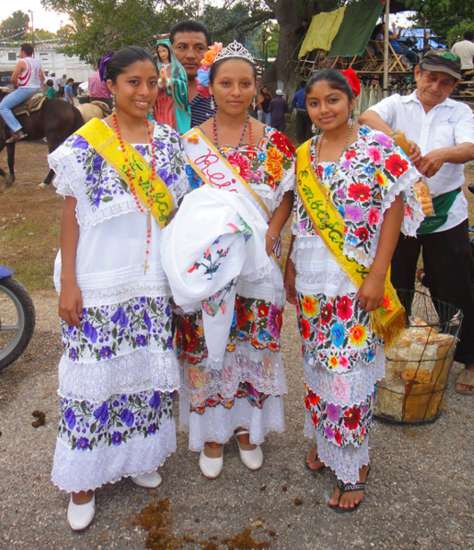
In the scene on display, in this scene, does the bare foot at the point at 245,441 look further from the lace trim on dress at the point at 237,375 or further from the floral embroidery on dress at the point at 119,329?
the floral embroidery on dress at the point at 119,329

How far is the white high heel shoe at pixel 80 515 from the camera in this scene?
230 centimetres

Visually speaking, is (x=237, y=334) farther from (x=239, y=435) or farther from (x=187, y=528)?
(x=187, y=528)

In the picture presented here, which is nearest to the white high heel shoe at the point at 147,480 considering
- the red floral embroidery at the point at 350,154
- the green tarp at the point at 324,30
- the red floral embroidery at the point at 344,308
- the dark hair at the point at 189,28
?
the red floral embroidery at the point at 344,308

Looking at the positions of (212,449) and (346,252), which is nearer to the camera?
(346,252)

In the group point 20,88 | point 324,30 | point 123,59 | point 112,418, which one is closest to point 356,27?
point 324,30

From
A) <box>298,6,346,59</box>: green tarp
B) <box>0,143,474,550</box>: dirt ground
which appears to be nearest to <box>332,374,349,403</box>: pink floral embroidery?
<box>0,143,474,550</box>: dirt ground

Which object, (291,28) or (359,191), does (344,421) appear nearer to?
(359,191)

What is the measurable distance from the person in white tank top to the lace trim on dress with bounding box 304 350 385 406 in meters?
8.56

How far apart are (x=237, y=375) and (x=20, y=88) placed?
8.46 meters

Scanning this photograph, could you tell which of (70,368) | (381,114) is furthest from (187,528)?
(381,114)

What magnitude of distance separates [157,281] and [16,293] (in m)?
1.68

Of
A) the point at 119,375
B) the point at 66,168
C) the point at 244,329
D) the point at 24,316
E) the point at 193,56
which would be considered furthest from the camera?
the point at 24,316

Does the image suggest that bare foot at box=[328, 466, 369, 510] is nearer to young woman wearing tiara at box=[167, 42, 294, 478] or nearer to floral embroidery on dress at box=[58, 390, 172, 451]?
young woman wearing tiara at box=[167, 42, 294, 478]

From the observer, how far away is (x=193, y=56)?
2.88 metres
